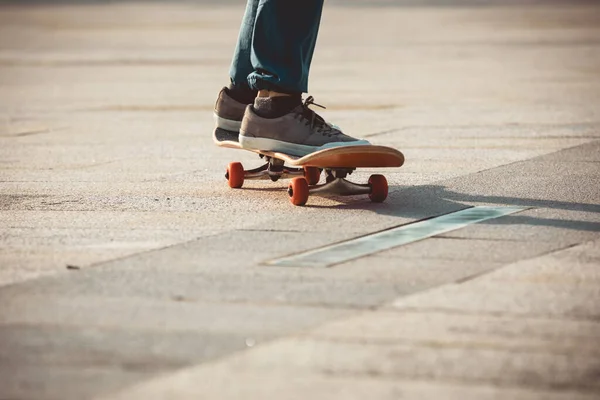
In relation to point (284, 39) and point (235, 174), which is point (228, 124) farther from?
point (284, 39)

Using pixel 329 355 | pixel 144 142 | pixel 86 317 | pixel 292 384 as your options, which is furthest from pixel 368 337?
pixel 144 142

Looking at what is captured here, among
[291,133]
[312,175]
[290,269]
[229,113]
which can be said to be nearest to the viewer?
[290,269]

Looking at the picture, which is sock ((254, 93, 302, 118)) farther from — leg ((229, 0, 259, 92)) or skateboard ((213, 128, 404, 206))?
leg ((229, 0, 259, 92))

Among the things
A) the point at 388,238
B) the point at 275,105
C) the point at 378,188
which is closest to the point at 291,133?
the point at 275,105

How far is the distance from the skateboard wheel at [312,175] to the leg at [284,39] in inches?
12.2

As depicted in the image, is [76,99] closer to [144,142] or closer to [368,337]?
[144,142]

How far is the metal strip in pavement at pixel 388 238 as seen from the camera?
11.3 feet

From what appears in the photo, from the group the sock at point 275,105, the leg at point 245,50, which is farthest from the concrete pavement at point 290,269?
the leg at point 245,50

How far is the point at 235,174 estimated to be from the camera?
4.76 metres

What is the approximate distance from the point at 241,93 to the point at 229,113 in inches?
3.7

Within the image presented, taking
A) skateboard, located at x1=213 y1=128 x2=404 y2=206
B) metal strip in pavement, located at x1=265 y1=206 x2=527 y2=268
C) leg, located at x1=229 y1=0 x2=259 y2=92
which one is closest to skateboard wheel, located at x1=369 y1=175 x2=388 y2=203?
skateboard, located at x1=213 y1=128 x2=404 y2=206

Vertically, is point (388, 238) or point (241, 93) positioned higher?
point (241, 93)

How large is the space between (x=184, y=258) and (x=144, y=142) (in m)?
3.13

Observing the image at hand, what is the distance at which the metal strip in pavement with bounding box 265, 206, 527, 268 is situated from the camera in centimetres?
344
